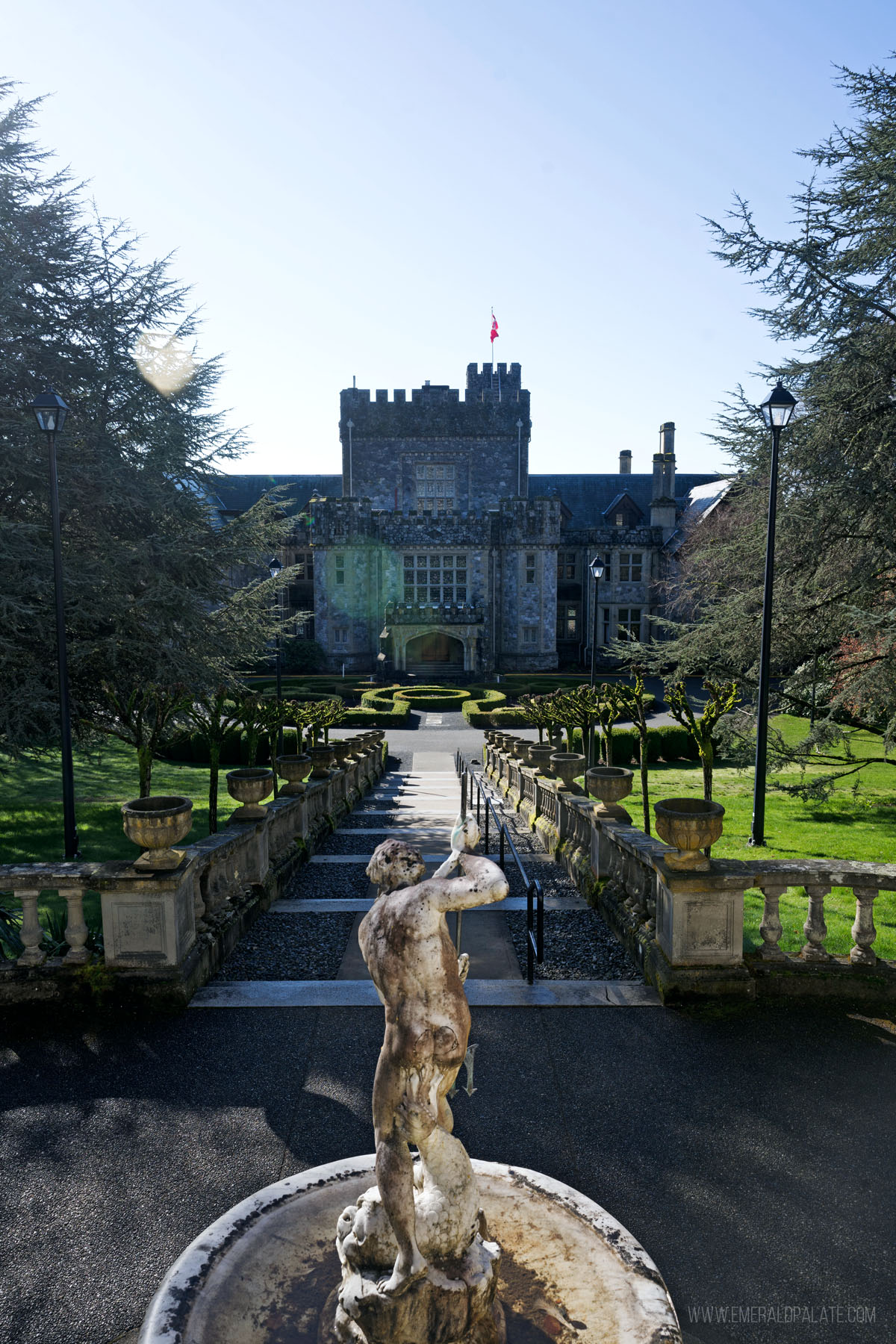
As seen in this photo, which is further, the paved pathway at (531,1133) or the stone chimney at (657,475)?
the stone chimney at (657,475)

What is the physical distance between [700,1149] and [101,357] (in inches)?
572

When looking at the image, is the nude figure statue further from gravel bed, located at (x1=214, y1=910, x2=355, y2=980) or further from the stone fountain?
gravel bed, located at (x1=214, y1=910, x2=355, y2=980)

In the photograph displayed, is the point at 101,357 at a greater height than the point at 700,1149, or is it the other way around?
the point at 101,357

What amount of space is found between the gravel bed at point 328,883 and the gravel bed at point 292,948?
841 millimetres

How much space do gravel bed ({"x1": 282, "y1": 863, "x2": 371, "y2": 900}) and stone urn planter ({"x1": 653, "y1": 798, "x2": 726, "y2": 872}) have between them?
422cm

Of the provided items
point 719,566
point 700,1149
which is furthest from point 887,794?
point 700,1149

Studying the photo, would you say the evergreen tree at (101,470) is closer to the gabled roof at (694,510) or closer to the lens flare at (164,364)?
the lens flare at (164,364)

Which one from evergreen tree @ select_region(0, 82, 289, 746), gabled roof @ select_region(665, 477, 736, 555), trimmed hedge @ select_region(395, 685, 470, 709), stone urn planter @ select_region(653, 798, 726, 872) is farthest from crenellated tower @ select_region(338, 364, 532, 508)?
stone urn planter @ select_region(653, 798, 726, 872)

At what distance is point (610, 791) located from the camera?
8602mm

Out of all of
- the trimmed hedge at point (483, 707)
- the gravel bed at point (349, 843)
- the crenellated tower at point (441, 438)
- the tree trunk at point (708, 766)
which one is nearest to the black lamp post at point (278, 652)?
the gravel bed at point (349, 843)

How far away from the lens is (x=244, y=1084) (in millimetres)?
4672

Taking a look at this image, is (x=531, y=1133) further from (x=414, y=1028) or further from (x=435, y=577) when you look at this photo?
(x=435, y=577)

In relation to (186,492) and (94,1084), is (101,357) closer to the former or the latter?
(186,492)

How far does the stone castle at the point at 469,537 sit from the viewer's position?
4238 cm
